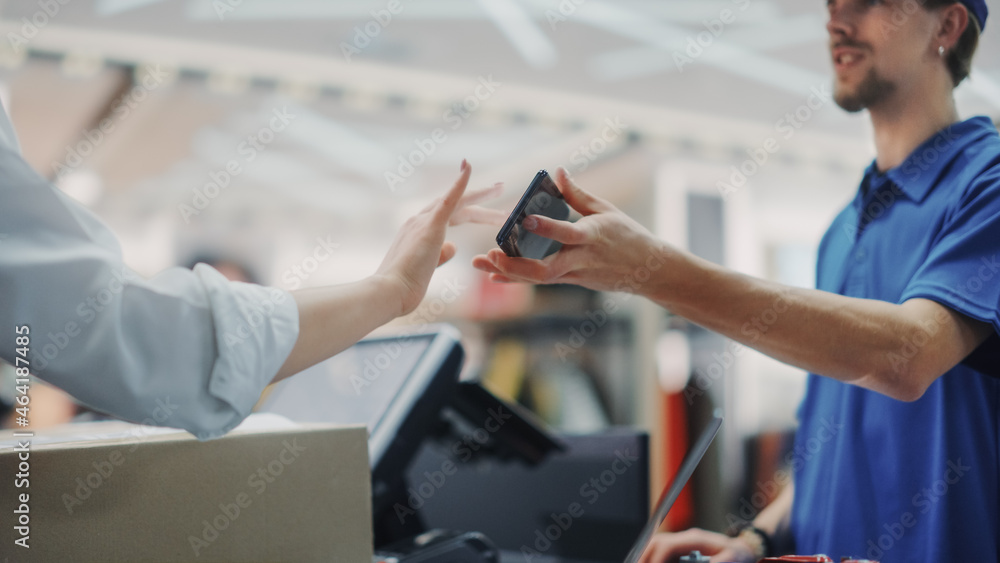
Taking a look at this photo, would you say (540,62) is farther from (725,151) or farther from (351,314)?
(351,314)

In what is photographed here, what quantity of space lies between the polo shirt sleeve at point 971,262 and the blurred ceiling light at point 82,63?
3073mm

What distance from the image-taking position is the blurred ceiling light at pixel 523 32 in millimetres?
2652

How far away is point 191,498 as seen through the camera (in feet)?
2.25

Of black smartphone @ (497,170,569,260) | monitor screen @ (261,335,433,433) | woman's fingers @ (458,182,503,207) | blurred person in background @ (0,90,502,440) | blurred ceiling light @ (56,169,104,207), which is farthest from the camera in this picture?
blurred ceiling light @ (56,169,104,207)

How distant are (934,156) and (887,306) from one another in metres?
0.36

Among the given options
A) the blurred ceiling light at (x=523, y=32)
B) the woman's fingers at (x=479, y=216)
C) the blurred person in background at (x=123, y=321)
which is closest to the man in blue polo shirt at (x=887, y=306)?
the woman's fingers at (x=479, y=216)

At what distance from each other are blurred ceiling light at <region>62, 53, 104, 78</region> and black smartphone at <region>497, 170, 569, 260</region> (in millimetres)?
2681

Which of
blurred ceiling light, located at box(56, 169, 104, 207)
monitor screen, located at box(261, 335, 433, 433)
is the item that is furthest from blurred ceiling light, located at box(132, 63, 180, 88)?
monitor screen, located at box(261, 335, 433, 433)

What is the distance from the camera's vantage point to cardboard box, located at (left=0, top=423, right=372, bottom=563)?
632 millimetres

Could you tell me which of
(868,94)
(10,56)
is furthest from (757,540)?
(10,56)

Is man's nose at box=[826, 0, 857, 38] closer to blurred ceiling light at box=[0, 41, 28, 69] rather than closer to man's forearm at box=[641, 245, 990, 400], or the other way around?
man's forearm at box=[641, 245, 990, 400]

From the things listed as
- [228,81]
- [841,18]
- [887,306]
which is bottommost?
[887,306]

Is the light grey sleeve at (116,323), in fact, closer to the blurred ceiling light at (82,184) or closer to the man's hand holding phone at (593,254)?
the man's hand holding phone at (593,254)

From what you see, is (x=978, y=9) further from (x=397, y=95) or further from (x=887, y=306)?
(x=397, y=95)
